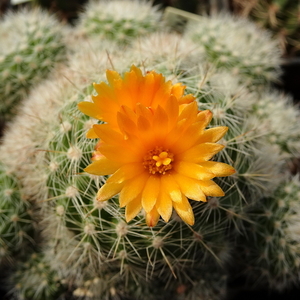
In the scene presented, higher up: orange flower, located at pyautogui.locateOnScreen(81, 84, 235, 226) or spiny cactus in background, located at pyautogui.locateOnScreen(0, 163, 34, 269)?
orange flower, located at pyautogui.locateOnScreen(81, 84, 235, 226)

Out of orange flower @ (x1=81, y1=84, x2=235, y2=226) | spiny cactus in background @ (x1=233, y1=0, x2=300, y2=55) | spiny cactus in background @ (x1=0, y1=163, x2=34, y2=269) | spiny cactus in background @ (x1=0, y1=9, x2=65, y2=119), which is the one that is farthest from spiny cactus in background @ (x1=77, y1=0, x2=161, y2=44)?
orange flower @ (x1=81, y1=84, x2=235, y2=226)

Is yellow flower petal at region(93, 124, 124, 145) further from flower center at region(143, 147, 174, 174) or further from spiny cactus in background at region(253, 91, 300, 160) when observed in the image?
spiny cactus in background at region(253, 91, 300, 160)

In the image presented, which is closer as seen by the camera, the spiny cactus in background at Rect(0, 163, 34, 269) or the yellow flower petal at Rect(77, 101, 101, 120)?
the yellow flower petal at Rect(77, 101, 101, 120)

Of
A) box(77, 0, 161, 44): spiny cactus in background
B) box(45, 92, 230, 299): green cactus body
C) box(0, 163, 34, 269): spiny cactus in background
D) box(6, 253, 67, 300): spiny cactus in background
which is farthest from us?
box(77, 0, 161, 44): spiny cactus in background

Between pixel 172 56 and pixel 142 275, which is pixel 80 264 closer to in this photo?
pixel 142 275

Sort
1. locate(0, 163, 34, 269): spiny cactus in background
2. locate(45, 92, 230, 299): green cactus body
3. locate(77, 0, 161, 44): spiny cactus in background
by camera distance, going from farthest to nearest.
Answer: locate(77, 0, 161, 44): spiny cactus in background → locate(0, 163, 34, 269): spiny cactus in background → locate(45, 92, 230, 299): green cactus body

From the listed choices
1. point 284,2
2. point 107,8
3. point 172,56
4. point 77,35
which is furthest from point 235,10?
point 172,56
